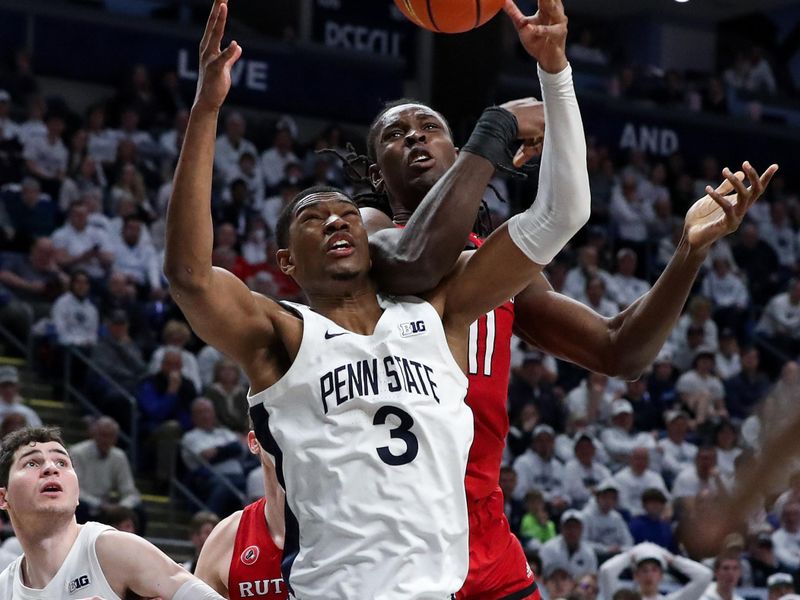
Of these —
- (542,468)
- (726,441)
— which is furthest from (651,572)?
(726,441)

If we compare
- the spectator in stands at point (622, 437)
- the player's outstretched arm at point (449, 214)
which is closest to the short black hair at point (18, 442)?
the player's outstretched arm at point (449, 214)

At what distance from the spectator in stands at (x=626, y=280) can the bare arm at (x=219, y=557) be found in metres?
10.0

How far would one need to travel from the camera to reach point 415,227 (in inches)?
155

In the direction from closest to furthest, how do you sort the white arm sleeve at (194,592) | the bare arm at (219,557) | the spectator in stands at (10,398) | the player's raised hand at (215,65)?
the player's raised hand at (215,65), the white arm sleeve at (194,592), the bare arm at (219,557), the spectator in stands at (10,398)

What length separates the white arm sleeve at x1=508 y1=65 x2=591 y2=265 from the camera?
3.81 m

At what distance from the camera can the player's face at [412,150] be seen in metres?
4.43

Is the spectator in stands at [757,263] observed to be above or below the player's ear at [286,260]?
below

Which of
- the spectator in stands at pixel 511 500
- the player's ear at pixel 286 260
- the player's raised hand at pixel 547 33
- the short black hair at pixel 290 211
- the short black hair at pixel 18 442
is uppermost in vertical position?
the player's raised hand at pixel 547 33

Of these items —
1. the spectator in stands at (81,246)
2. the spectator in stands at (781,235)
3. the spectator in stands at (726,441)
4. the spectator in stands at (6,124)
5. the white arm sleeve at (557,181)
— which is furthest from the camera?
the spectator in stands at (781,235)

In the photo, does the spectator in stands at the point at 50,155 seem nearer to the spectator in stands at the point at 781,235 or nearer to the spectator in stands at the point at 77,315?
the spectator in stands at the point at 77,315

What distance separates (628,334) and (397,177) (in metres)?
0.86

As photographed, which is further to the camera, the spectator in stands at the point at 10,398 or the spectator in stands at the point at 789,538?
the spectator in stands at the point at 789,538

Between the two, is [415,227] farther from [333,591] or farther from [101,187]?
[101,187]

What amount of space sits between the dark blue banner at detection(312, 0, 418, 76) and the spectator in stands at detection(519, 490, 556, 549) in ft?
26.5
